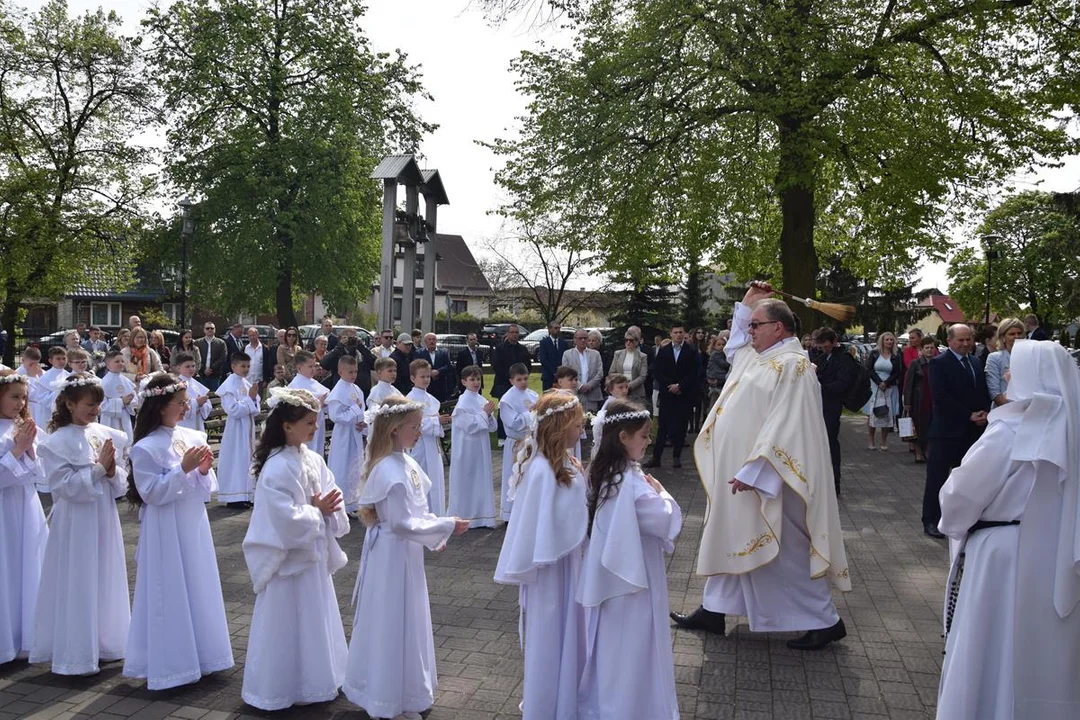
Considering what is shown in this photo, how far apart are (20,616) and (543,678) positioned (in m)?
3.54

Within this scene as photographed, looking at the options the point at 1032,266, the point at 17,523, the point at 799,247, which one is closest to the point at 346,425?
the point at 17,523

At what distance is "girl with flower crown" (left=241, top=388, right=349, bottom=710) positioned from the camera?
15.3 feet

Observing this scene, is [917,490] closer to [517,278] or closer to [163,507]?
[163,507]

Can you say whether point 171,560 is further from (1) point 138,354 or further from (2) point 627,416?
(1) point 138,354

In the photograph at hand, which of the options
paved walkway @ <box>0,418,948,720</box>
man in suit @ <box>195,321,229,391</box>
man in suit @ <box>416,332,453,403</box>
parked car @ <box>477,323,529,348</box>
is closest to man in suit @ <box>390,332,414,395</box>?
man in suit @ <box>416,332,453,403</box>

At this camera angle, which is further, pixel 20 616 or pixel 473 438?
pixel 473 438

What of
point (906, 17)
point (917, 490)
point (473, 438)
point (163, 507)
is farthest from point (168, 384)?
point (906, 17)

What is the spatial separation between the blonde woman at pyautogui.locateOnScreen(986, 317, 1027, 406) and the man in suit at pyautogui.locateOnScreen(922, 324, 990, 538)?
1933mm

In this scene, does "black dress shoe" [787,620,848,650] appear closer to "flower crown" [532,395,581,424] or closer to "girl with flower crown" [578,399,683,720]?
"girl with flower crown" [578,399,683,720]

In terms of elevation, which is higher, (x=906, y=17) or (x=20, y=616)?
(x=906, y=17)

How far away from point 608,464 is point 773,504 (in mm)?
1682

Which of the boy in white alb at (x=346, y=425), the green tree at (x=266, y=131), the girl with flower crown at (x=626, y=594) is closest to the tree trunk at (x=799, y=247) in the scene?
the boy in white alb at (x=346, y=425)

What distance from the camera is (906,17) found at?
1689 centimetres

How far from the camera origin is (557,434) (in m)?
4.50
